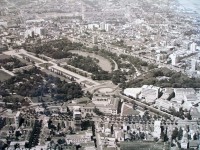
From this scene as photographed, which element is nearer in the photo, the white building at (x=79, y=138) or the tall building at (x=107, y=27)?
the white building at (x=79, y=138)

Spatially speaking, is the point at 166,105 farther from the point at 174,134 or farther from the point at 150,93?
the point at 174,134

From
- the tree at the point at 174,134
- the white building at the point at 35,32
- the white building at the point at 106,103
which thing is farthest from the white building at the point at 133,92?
the white building at the point at 35,32

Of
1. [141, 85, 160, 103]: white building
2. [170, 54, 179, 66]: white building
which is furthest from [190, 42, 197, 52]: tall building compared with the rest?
[141, 85, 160, 103]: white building

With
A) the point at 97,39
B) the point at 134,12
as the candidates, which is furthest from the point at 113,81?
the point at 134,12

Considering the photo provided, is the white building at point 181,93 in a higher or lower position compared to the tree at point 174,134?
higher

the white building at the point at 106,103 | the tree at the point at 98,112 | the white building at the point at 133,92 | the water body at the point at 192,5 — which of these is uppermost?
the water body at the point at 192,5

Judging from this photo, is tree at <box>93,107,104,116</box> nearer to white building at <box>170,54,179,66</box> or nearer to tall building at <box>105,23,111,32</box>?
white building at <box>170,54,179,66</box>

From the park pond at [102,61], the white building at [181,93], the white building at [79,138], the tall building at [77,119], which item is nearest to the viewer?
the white building at [79,138]

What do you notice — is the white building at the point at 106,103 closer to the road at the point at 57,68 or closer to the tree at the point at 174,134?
the road at the point at 57,68

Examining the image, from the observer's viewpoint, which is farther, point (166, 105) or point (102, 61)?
point (102, 61)

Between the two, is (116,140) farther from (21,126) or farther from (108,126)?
(21,126)

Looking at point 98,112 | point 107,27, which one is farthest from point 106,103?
point 107,27
